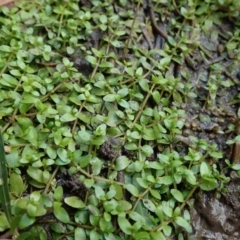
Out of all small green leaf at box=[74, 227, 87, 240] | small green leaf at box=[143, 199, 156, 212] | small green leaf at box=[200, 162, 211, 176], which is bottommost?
small green leaf at box=[74, 227, 87, 240]

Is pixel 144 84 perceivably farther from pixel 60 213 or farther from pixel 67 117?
pixel 60 213

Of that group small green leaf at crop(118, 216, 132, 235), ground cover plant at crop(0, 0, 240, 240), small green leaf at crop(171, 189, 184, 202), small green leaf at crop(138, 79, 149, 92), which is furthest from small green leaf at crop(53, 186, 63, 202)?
small green leaf at crop(138, 79, 149, 92)

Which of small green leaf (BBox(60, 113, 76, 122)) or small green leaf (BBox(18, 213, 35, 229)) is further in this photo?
small green leaf (BBox(60, 113, 76, 122))

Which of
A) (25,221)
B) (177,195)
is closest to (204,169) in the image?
(177,195)

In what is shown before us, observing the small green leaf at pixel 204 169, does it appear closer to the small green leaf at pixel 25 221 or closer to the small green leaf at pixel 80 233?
the small green leaf at pixel 80 233

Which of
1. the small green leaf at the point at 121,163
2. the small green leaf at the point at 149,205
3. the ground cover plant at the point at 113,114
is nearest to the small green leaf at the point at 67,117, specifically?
the ground cover plant at the point at 113,114

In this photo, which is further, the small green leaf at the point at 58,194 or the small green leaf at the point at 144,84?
the small green leaf at the point at 144,84

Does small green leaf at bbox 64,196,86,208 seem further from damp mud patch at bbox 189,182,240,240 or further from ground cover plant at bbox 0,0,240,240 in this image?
damp mud patch at bbox 189,182,240,240

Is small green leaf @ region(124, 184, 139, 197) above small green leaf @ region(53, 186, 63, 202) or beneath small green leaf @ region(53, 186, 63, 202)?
above

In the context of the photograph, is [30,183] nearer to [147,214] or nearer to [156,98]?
[147,214]
